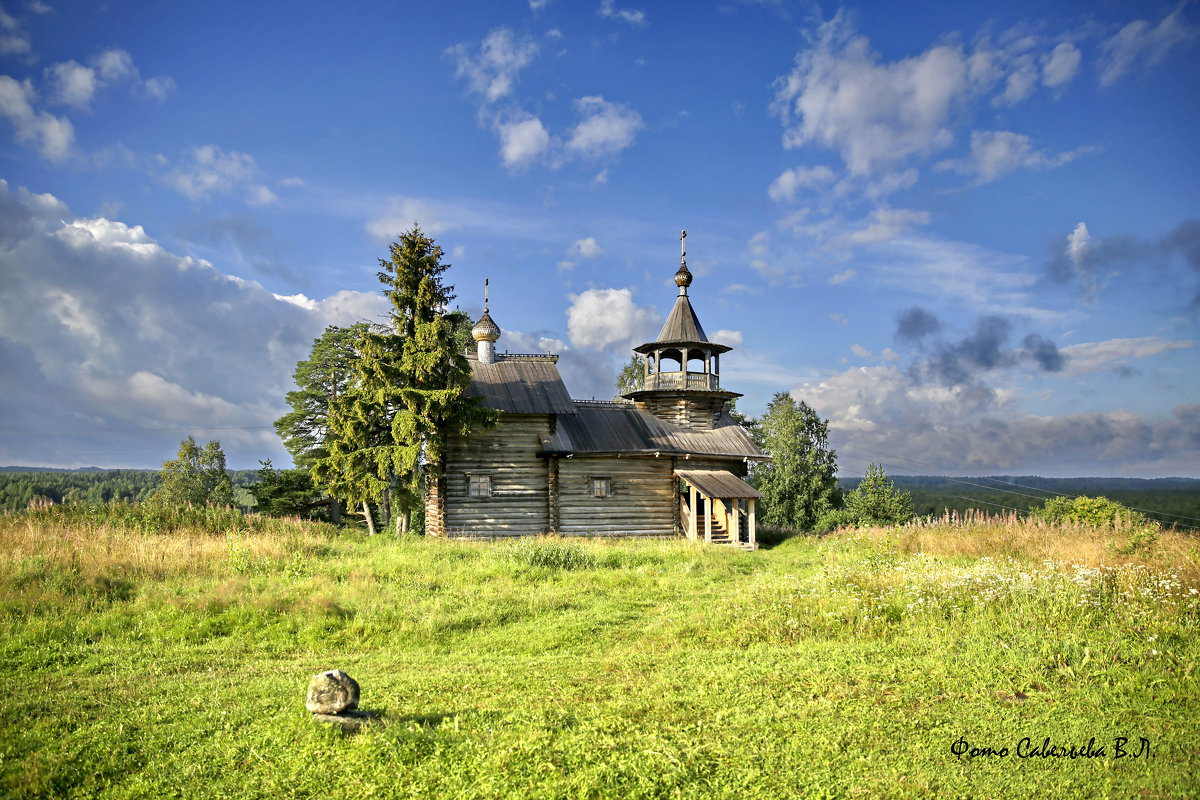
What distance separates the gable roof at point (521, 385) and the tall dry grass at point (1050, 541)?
12.0m

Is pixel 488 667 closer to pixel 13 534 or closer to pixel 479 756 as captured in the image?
pixel 479 756

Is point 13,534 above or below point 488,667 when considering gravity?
above

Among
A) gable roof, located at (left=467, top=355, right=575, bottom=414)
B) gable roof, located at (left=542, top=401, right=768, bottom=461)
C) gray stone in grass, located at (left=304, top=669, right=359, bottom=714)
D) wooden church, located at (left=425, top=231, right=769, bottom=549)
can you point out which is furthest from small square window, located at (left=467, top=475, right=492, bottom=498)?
gray stone in grass, located at (left=304, top=669, right=359, bottom=714)

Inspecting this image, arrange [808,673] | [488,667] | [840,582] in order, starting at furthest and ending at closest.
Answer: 1. [840,582]
2. [488,667]
3. [808,673]

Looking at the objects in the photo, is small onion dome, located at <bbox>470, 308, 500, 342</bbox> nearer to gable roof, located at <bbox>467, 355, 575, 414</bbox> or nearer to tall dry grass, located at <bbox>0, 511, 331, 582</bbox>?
gable roof, located at <bbox>467, 355, 575, 414</bbox>

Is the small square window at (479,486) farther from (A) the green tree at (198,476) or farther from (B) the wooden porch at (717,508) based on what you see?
(A) the green tree at (198,476)

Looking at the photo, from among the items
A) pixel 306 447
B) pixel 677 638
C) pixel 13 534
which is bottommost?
pixel 677 638

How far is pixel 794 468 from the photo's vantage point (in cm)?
4088

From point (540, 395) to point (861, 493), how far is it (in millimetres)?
18077

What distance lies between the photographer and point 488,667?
867 centimetres

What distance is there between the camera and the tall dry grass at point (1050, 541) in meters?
10.9

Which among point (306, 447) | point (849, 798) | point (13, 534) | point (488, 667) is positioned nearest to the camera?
point (849, 798)

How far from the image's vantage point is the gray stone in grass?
240 inches

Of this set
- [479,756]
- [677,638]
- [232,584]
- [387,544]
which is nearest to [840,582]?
[677,638]
